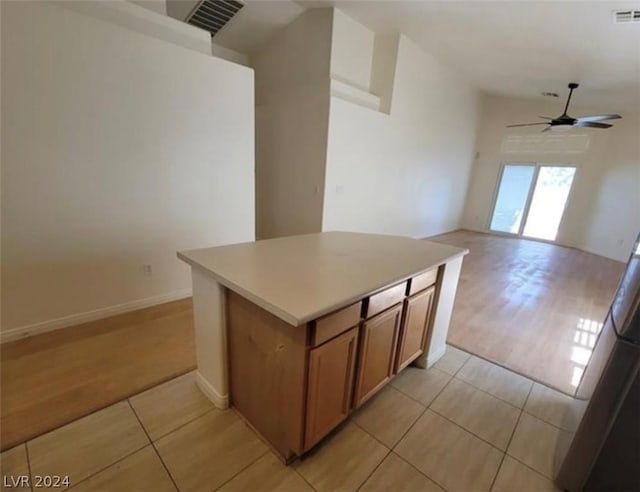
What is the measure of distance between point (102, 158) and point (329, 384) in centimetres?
241

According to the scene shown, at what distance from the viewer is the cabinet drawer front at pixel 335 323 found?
1.15 meters

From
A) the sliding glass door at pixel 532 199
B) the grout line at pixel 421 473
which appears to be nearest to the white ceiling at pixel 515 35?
the sliding glass door at pixel 532 199

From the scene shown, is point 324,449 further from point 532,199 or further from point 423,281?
point 532,199

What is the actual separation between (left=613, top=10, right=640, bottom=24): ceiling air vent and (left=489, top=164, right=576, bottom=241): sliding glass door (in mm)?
4566

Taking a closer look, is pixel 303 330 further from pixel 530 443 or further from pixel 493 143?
pixel 493 143

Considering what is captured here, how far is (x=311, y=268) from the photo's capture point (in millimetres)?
1427

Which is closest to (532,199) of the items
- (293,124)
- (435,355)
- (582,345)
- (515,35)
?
(515,35)

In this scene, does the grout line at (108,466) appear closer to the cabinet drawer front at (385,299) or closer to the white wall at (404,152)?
the cabinet drawer front at (385,299)

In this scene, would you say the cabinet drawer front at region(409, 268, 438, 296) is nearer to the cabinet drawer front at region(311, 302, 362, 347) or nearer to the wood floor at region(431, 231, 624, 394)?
the cabinet drawer front at region(311, 302, 362, 347)

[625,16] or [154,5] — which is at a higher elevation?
[625,16]

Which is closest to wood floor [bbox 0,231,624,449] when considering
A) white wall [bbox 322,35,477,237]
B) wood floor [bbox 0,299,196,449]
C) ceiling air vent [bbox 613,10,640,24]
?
wood floor [bbox 0,299,196,449]

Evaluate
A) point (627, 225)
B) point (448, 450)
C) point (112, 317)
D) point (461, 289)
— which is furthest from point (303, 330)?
point (627, 225)

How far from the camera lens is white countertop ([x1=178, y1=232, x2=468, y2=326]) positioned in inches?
42.8

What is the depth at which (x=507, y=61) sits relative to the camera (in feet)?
15.1
